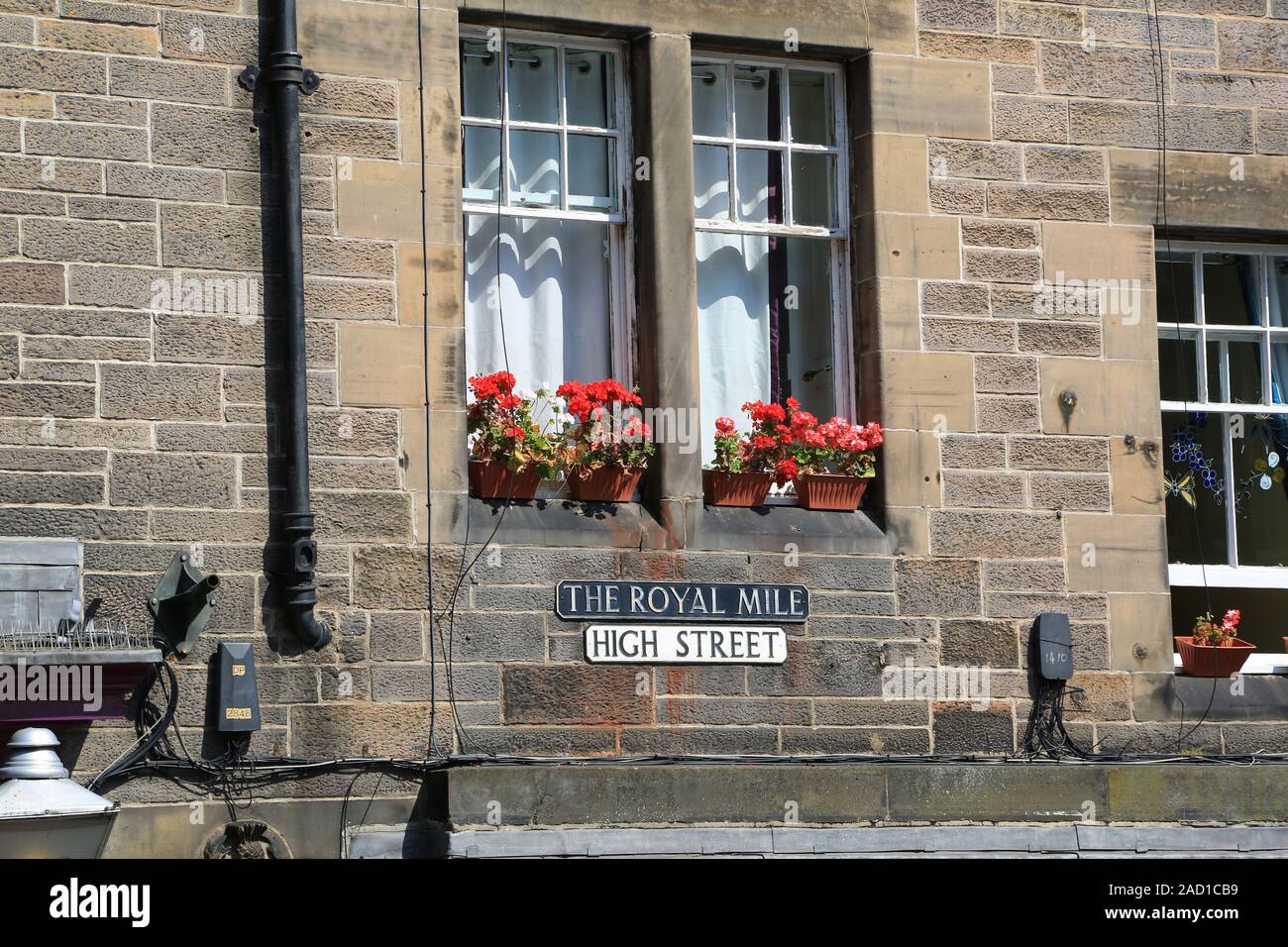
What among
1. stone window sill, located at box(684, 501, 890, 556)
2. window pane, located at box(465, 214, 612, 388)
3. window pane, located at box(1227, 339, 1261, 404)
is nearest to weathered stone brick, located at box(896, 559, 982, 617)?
stone window sill, located at box(684, 501, 890, 556)

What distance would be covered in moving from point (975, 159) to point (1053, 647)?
235 centimetres

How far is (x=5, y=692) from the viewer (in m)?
7.88

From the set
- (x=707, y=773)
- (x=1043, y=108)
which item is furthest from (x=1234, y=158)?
(x=707, y=773)

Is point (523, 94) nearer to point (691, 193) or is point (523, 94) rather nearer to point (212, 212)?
point (691, 193)

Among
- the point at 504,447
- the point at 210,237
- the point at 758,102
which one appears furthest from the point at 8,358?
the point at 758,102

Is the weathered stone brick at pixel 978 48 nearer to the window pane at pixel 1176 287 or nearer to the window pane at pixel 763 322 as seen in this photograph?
the window pane at pixel 763 322

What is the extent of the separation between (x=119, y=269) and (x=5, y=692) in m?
1.82

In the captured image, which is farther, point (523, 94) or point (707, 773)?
point (523, 94)

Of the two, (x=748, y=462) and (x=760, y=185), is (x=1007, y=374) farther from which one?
(x=760, y=185)

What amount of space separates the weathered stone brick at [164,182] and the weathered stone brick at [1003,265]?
138 inches

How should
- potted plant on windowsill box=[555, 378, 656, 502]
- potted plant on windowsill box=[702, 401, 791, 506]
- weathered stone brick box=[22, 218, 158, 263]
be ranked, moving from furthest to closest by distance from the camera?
1. potted plant on windowsill box=[702, 401, 791, 506]
2. potted plant on windowsill box=[555, 378, 656, 502]
3. weathered stone brick box=[22, 218, 158, 263]

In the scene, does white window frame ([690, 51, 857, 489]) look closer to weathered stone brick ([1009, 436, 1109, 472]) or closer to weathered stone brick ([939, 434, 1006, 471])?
weathered stone brick ([939, 434, 1006, 471])

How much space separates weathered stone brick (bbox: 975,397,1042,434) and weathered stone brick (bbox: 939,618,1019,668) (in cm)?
92

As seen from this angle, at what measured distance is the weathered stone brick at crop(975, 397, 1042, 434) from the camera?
972cm
